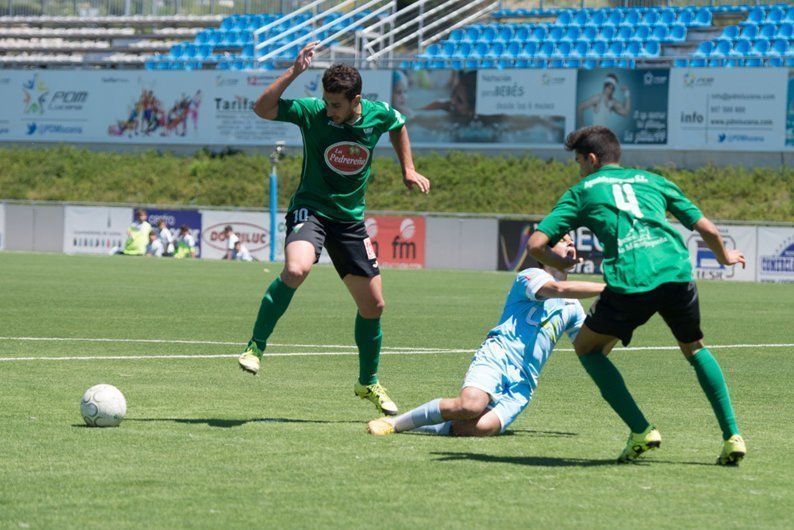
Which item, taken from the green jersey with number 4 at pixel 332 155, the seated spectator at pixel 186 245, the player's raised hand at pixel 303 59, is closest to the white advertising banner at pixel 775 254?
the seated spectator at pixel 186 245

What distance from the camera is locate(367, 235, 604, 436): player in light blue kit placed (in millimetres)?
7699

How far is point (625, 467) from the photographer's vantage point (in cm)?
674

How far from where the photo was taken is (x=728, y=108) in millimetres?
37781

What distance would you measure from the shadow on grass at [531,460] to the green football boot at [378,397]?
1.67 meters

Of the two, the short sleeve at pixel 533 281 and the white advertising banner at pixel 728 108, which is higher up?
the white advertising banner at pixel 728 108

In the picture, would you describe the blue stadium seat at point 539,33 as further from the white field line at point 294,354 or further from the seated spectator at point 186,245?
the white field line at point 294,354

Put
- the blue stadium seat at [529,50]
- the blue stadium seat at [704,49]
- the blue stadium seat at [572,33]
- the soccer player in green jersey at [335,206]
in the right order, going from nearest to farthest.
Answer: the soccer player in green jersey at [335,206], the blue stadium seat at [704,49], the blue stadium seat at [529,50], the blue stadium seat at [572,33]

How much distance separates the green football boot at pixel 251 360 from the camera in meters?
8.59

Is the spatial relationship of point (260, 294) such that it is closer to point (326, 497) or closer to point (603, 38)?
point (326, 497)

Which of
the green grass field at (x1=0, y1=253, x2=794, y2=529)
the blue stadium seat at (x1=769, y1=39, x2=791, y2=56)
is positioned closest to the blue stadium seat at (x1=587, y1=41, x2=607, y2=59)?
the blue stadium seat at (x1=769, y1=39, x2=791, y2=56)

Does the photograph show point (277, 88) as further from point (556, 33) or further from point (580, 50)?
point (556, 33)

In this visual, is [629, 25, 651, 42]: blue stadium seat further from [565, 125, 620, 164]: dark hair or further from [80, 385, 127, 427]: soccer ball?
[80, 385, 127, 427]: soccer ball

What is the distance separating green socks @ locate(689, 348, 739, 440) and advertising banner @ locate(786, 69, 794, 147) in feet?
104

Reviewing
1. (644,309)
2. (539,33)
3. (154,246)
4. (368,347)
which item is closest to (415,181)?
(368,347)
